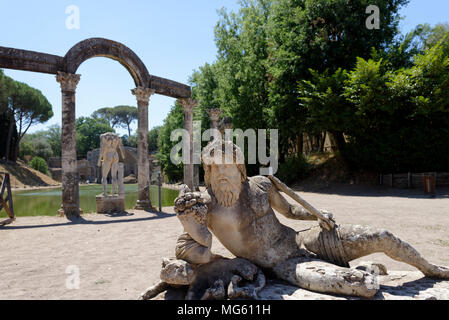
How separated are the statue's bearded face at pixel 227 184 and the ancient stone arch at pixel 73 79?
9.91m

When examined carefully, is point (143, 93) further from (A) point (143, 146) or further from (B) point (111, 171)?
(B) point (111, 171)

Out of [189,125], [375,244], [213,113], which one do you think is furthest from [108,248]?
[213,113]

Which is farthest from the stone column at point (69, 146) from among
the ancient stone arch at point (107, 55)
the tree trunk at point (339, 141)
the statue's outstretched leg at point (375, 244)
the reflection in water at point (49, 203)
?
the tree trunk at point (339, 141)

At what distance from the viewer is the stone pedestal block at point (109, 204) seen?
11.9 meters

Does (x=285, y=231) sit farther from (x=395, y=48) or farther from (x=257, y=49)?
(x=257, y=49)

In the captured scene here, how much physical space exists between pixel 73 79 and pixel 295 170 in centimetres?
Answer: 1580

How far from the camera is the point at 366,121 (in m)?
18.2

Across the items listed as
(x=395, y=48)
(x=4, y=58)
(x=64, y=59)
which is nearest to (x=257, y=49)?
(x=395, y=48)

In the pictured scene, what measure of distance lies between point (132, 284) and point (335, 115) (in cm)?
1639

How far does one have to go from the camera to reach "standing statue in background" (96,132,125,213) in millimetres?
11945

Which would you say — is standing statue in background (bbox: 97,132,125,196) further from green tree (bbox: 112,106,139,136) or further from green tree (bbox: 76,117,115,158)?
green tree (bbox: 112,106,139,136)

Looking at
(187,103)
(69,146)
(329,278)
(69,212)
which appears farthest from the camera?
(187,103)

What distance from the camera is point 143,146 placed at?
13422mm

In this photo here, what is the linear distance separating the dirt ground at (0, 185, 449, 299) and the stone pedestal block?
486 millimetres
